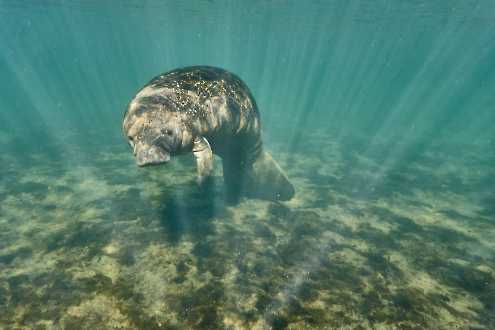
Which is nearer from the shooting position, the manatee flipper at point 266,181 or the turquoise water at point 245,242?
the turquoise water at point 245,242

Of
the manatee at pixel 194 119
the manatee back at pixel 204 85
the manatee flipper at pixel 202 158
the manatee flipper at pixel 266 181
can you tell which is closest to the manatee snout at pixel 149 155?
the manatee at pixel 194 119

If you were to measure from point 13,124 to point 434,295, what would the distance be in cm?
2368

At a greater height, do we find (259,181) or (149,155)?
(149,155)

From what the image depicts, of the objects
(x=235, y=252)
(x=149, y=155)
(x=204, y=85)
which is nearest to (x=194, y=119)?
(x=204, y=85)

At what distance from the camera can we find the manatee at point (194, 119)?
4.64m

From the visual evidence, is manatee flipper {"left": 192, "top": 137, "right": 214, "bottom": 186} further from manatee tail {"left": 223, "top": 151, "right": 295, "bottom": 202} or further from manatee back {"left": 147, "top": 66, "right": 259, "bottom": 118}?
manatee tail {"left": 223, "top": 151, "right": 295, "bottom": 202}

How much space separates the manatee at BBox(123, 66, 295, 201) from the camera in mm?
4641

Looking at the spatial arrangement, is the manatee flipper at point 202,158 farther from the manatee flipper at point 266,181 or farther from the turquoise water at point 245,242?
the manatee flipper at point 266,181

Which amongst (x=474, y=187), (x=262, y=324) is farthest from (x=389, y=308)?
(x=474, y=187)

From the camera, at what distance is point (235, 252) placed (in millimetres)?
5711

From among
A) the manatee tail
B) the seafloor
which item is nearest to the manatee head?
the seafloor

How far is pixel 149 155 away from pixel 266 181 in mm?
4625

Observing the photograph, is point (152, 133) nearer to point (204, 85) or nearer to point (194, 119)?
point (194, 119)

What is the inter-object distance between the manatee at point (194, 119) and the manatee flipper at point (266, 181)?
86 cm
